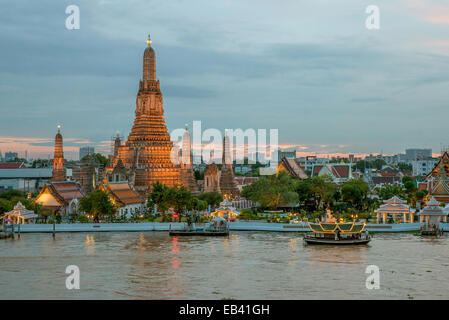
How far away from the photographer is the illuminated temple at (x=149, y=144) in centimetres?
8662

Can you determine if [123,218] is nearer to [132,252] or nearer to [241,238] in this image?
[241,238]

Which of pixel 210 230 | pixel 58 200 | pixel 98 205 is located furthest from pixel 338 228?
pixel 58 200

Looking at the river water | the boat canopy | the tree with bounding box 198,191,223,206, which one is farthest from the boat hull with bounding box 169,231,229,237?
the tree with bounding box 198,191,223,206

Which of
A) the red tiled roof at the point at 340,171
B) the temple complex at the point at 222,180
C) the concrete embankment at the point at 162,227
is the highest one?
the red tiled roof at the point at 340,171

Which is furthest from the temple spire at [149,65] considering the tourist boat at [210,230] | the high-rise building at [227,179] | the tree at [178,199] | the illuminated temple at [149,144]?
the tourist boat at [210,230]

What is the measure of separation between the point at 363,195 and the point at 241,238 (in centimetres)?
3650

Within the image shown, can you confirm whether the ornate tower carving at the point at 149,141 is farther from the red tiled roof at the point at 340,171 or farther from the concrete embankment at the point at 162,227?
the red tiled roof at the point at 340,171

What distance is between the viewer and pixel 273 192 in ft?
250

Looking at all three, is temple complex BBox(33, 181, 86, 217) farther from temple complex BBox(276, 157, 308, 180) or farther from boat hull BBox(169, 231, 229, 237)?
temple complex BBox(276, 157, 308, 180)

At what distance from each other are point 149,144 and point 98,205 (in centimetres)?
2633

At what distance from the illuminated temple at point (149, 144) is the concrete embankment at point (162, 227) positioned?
24.5 metres

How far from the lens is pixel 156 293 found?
31.4m

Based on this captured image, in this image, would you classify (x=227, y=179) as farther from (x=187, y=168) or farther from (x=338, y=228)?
(x=338, y=228)
